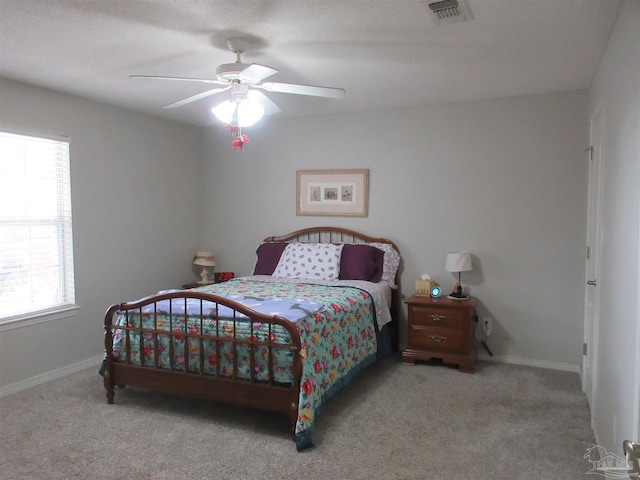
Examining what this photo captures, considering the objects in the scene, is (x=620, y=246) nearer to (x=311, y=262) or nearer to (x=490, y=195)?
(x=490, y=195)

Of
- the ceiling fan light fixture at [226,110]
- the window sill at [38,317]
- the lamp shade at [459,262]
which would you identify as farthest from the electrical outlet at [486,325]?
the window sill at [38,317]

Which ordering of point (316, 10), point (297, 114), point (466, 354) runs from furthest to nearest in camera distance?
point (297, 114) < point (466, 354) < point (316, 10)

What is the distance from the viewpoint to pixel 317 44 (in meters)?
2.81

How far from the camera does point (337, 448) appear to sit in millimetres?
2666

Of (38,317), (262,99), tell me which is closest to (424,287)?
(262,99)

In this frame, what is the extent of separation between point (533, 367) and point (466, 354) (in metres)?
0.65

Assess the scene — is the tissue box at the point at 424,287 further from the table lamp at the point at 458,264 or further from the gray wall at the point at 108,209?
the gray wall at the point at 108,209

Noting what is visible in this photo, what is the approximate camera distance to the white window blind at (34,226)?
358 centimetres

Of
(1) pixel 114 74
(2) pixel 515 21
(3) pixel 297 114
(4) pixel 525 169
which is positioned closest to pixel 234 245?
(3) pixel 297 114

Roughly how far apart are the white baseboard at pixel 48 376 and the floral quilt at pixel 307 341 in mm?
957

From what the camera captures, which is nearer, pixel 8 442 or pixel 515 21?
pixel 515 21

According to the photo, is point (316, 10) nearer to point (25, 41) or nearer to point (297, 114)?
point (25, 41)

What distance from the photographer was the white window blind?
141 inches

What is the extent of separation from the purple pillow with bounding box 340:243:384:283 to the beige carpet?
1032mm
